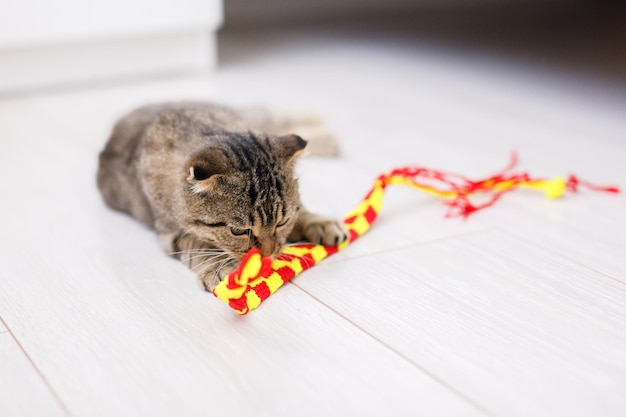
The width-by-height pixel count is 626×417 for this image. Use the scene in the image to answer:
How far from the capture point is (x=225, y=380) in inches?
44.8

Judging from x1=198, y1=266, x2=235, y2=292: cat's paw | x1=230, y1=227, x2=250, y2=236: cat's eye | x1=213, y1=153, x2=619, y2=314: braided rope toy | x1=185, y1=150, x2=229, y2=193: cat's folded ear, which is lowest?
x1=198, y1=266, x2=235, y2=292: cat's paw

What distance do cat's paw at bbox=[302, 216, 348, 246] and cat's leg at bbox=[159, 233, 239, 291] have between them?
19cm

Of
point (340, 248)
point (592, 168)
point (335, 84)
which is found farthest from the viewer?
point (335, 84)

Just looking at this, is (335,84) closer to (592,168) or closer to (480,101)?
(480,101)

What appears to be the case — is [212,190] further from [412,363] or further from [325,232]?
[412,363]

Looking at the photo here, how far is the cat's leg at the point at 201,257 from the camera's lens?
4.70 ft

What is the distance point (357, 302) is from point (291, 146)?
0.34 metres

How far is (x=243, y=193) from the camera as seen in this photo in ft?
4.58

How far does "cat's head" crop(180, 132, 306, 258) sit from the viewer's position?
1396mm

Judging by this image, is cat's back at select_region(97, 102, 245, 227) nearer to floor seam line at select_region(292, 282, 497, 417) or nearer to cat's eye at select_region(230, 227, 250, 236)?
cat's eye at select_region(230, 227, 250, 236)

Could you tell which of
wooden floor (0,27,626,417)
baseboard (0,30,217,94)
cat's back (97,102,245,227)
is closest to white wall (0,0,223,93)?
baseboard (0,30,217,94)

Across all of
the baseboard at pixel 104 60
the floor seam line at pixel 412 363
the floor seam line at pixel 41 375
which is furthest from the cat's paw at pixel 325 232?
the baseboard at pixel 104 60

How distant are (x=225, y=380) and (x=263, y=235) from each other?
36 centimetres

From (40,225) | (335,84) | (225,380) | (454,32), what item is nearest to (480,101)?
(335,84)
